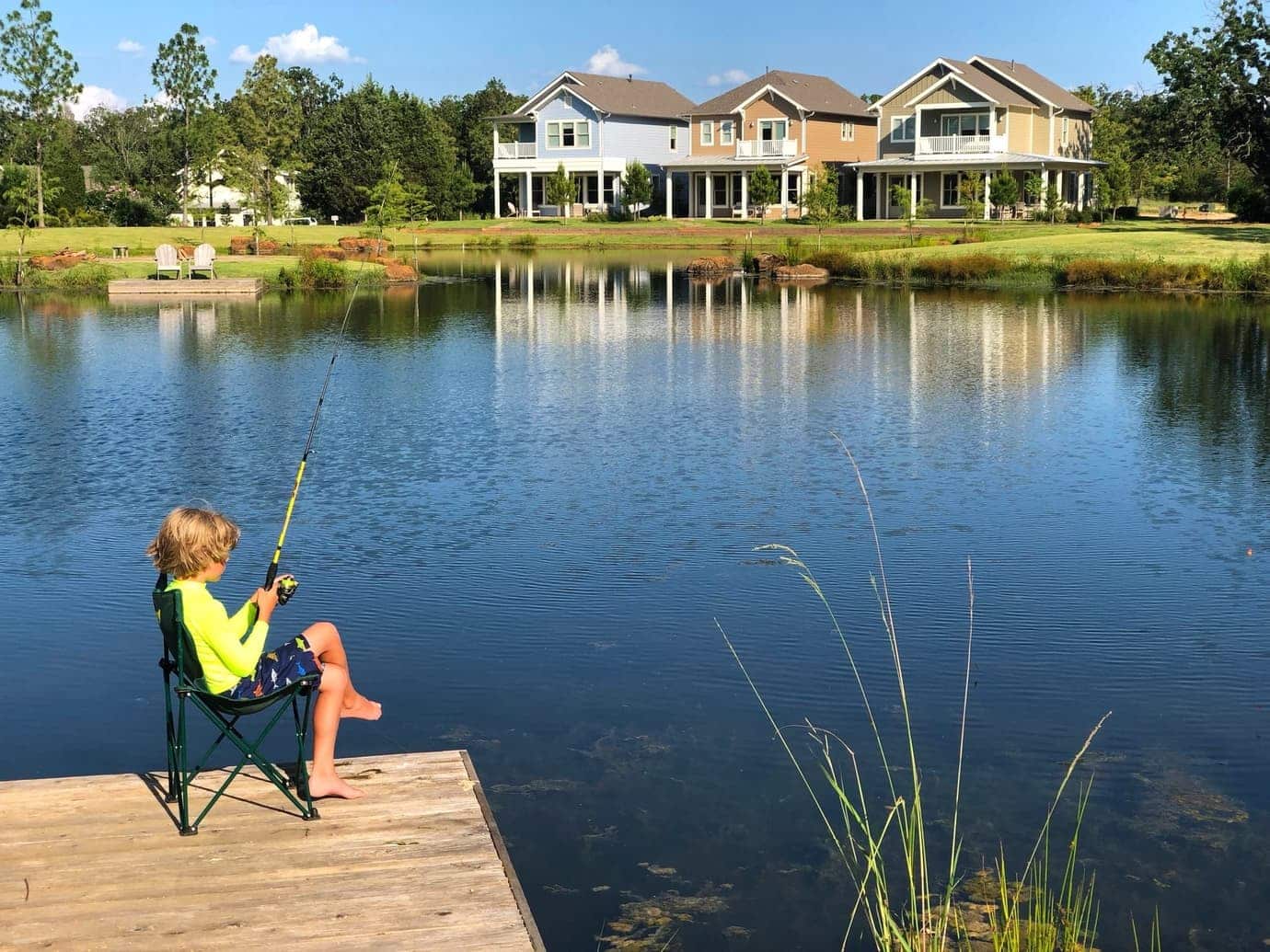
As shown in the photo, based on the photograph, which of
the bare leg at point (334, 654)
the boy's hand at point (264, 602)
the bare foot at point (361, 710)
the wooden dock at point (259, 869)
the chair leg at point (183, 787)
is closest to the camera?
the wooden dock at point (259, 869)

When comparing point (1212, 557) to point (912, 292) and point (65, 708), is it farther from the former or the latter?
point (912, 292)

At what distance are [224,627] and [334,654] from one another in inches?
29.9

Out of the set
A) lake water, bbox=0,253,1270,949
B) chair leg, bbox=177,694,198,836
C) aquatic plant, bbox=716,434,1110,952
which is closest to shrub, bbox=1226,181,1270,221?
lake water, bbox=0,253,1270,949

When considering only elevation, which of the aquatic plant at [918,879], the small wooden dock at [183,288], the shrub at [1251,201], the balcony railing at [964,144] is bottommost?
the aquatic plant at [918,879]

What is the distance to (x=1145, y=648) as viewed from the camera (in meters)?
9.88

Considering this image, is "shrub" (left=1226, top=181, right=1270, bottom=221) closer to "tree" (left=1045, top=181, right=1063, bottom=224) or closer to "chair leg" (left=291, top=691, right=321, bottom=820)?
"tree" (left=1045, top=181, right=1063, bottom=224)

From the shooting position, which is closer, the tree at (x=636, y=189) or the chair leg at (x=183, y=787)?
the chair leg at (x=183, y=787)

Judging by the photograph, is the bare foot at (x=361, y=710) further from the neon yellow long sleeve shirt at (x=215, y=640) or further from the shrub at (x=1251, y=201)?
the shrub at (x=1251, y=201)

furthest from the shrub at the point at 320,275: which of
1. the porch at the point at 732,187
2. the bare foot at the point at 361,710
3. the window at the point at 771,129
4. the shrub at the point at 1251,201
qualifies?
the shrub at the point at 1251,201

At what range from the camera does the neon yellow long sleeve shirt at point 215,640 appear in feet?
19.9

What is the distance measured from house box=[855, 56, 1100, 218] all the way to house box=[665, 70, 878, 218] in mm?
Result: 2669

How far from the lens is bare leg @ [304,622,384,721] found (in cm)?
662

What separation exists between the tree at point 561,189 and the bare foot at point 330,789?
67958 mm

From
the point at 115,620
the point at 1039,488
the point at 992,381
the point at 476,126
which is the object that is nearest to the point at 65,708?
the point at 115,620
